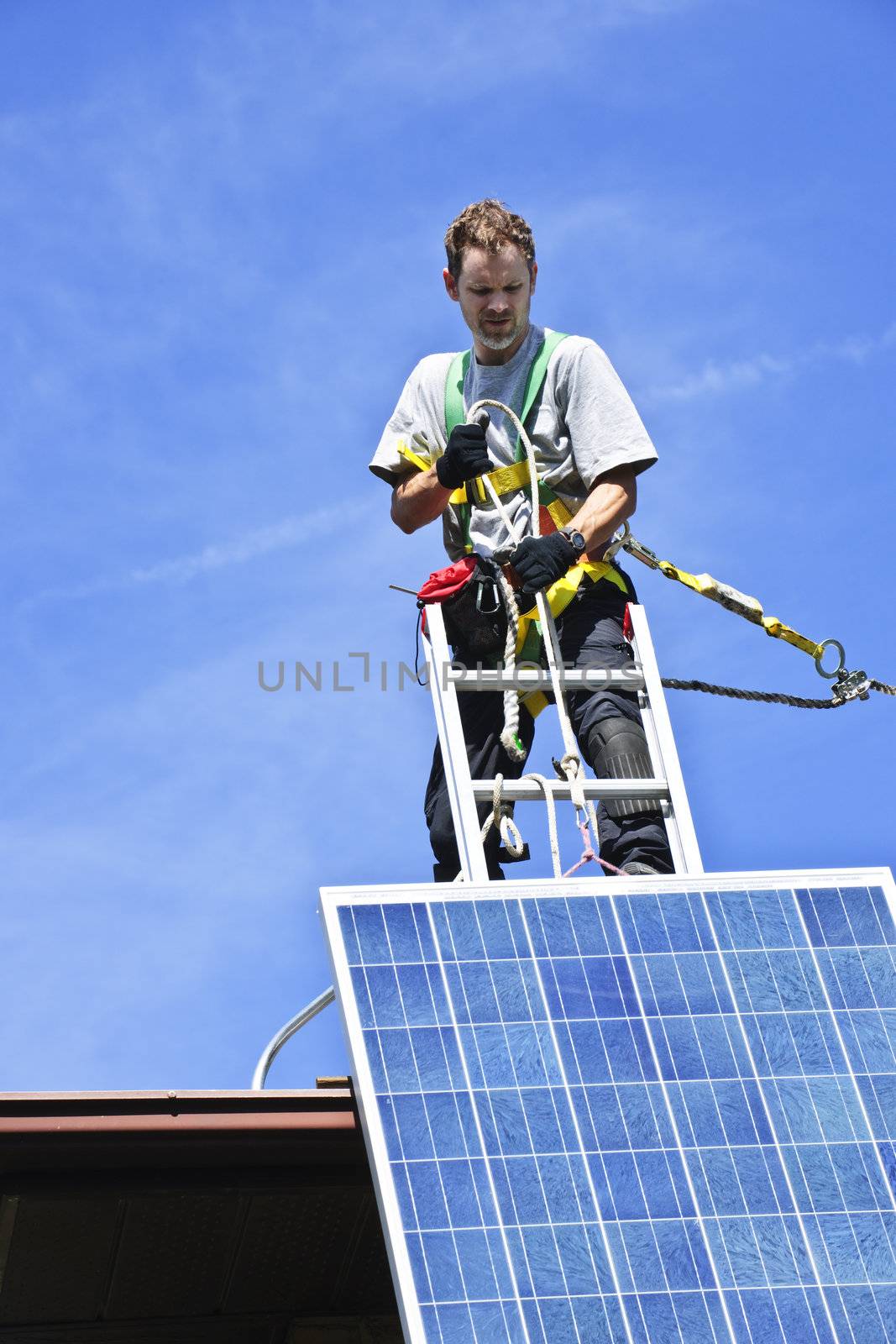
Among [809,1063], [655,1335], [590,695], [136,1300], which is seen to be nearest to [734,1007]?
[809,1063]

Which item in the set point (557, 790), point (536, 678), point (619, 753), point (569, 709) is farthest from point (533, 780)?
point (569, 709)

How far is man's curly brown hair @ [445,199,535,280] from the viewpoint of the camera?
694cm

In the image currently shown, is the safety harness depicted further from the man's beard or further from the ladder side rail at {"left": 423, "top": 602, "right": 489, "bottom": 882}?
the ladder side rail at {"left": 423, "top": 602, "right": 489, "bottom": 882}

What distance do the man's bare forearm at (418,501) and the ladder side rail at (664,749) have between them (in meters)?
0.82

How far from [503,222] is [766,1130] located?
3669mm

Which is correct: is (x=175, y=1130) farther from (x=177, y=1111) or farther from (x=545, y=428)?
(x=545, y=428)

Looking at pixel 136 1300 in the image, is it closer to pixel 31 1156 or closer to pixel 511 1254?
pixel 31 1156

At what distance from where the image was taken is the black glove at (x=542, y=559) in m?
6.42

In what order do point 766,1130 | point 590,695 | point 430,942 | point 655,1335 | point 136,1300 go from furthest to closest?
1. point 590,695
2. point 136,1300
3. point 430,942
4. point 766,1130
5. point 655,1335

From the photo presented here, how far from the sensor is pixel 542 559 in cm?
643

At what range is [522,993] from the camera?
16.6ft

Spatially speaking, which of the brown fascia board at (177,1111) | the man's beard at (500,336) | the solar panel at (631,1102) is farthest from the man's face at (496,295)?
the brown fascia board at (177,1111)

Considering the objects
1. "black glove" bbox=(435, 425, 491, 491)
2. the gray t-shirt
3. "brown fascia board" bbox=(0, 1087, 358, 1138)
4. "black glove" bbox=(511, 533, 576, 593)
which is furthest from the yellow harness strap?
"brown fascia board" bbox=(0, 1087, 358, 1138)

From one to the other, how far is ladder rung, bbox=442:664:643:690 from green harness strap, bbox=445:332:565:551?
0.70 metres
